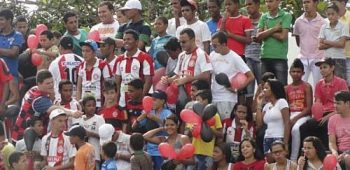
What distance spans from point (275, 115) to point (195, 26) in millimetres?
1957

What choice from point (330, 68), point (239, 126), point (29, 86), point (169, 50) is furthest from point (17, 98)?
point (330, 68)

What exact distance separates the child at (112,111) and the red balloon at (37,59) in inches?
62.3

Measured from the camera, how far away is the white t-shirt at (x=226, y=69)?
14906 millimetres

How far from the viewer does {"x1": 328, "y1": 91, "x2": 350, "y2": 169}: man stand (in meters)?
13.9

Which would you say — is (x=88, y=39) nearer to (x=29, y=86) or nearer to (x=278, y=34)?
(x=29, y=86)

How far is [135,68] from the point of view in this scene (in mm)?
15367

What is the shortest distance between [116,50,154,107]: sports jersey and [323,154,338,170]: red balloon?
3.04 meters

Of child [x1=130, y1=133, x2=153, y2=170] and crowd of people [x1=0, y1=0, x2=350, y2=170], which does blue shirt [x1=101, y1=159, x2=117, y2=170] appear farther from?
child [x1=130, y1=133, x2=153, y2=170]

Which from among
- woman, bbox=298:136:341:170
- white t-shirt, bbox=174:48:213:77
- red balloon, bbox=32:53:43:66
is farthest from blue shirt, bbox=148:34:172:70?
woman, bbox=298:136:341:170

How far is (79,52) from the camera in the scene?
16.4 metres

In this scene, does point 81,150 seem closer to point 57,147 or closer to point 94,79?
point 57,147

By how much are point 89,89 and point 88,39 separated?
3.77ft

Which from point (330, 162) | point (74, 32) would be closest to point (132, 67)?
point (74, 32)

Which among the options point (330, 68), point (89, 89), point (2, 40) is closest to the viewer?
point (330, 68)
